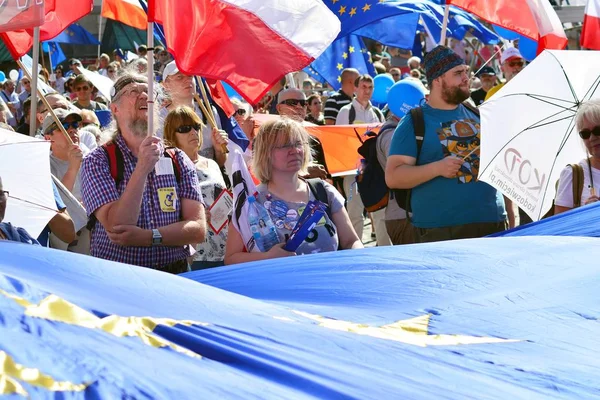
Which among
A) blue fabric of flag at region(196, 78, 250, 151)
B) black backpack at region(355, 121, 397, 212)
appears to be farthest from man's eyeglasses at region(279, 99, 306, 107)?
black backpack at region(355, 121, 397, 212)

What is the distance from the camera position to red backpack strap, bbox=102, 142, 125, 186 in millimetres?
4676

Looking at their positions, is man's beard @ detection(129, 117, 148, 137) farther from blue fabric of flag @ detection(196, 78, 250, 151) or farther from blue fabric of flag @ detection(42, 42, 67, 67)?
blue fabric of flag @ detection(42, 42, 67, 67)

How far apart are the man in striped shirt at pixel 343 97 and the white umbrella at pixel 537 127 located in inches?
247

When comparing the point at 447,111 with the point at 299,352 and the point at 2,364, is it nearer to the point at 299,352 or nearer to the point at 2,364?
the point at 299,352

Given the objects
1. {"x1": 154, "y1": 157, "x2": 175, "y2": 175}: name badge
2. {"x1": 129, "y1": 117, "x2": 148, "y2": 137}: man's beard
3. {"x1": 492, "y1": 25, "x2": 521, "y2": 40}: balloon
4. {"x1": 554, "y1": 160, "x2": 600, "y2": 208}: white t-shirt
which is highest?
{"x1": 492, "y1": 25, "x2": 521, "y2": 40}: balloon

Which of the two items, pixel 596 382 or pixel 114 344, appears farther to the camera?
pixel 596 382

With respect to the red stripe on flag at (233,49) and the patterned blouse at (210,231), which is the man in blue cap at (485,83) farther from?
the red stripe on flag at (233,49)

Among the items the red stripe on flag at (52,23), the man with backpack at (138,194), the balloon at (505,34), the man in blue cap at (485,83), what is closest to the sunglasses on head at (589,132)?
the man with backpack at (138,194)

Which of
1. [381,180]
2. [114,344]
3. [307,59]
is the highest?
[307,59]

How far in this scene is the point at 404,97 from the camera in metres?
7.92

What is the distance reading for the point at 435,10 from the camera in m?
13.5

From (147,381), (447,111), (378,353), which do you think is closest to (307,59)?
(447,111)

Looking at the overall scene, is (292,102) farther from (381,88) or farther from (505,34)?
(505,34)

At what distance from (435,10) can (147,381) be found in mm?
12022
